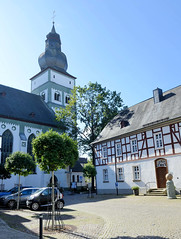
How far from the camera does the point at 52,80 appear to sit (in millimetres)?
43625

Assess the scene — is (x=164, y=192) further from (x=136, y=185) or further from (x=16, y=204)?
(x=16, y=204)

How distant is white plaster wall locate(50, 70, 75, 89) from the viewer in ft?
144

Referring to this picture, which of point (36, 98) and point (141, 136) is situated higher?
point (36, 98)

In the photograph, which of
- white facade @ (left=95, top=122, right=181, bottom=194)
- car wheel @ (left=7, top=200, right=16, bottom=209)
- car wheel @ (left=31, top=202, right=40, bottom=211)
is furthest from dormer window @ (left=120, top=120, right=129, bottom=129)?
car wheel @ (left=31, top=202, right=40, bottom=211)

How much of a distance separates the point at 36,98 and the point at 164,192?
3002 centimetres

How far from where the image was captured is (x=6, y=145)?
3052 centimetres

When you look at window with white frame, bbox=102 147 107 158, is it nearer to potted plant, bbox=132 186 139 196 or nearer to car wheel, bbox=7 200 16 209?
potted plant, bbox=132 186 139 196

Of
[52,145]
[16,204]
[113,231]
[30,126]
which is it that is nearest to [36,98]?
[30,126]

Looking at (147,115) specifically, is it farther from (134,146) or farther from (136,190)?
(136,190)

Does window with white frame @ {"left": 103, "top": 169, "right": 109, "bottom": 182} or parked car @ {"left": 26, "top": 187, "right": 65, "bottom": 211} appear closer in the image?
parked car @ {"left": 26, "top": 187, "right": 65, "bottom": 211}

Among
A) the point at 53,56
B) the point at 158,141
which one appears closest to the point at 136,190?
the point at 158,141

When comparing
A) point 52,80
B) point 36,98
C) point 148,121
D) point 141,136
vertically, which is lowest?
point 141,136

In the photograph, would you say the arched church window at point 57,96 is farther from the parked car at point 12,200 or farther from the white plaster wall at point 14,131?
the parked car at point 12,200

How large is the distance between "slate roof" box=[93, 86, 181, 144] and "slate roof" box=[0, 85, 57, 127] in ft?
38.8
